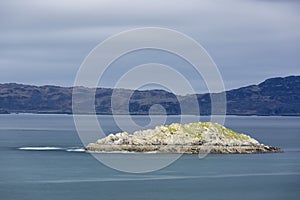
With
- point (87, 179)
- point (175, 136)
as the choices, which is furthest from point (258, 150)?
point (87, 179)

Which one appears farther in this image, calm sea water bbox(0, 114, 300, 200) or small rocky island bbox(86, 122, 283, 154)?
small rocky island bbox(86, 122, 283, 154)

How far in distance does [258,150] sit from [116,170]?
29575 mm

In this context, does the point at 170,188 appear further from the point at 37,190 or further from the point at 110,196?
the point at 37,190

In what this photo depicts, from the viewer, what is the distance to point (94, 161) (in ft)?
332

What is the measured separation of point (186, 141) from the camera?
112438mm

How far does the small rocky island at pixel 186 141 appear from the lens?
111188mm

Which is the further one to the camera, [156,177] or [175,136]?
[175,136]

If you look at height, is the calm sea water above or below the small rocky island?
below

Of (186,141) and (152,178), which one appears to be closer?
(152,178)

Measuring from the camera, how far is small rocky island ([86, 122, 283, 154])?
111m

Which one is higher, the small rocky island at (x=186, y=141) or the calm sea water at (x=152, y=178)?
the small rocky island at (x=186, y=141)

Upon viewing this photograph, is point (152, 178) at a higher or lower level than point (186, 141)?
lower

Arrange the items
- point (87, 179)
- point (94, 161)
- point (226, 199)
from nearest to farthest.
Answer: point (226, 199) → point (87, 179) → point (94, 161)

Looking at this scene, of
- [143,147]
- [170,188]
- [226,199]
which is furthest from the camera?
[143,147]
